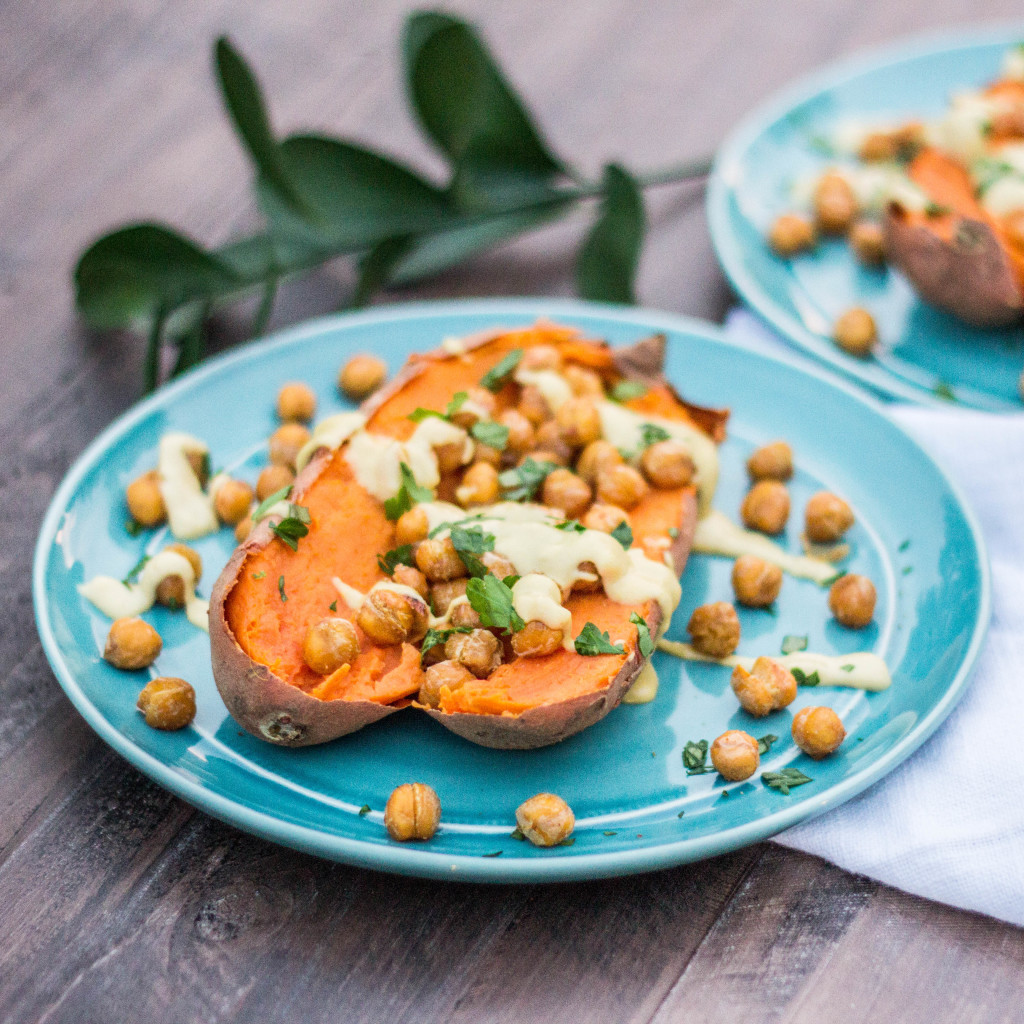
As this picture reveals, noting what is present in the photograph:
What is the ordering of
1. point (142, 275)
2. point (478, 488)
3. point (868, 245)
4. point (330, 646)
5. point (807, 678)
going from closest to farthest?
point (330, 646) → point (807, 678) → point (478, 488) → point (142, 275) → point (868, 245)

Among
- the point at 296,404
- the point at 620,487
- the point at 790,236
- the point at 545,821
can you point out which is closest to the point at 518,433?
the point at 620,487

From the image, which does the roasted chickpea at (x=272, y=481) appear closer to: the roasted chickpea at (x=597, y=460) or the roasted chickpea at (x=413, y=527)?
the roasted chickpea at (x=413, y=527)

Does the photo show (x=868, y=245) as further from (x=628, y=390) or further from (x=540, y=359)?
(x=540, y=359)

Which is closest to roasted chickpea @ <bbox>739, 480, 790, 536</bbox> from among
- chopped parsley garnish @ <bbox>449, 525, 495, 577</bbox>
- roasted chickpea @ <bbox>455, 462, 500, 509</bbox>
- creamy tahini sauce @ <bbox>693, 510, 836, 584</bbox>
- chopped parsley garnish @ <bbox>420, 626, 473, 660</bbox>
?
creamy tahini sauce @ <bbox>693, 510, 836, 584</bbox>

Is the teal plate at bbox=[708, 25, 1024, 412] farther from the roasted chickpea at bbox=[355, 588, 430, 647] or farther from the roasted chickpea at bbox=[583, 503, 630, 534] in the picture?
the roasted chickpea at bbox=[355, 588, 430, 647]

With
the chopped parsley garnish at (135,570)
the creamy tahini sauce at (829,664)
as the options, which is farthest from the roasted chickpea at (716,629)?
the chopped parsley garnish at (135,570)
